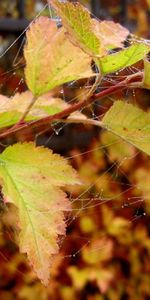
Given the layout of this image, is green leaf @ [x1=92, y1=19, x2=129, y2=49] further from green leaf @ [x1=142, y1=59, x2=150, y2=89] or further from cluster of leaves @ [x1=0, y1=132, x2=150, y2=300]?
cluster of leaves @ [x1=0, y1=132, x2=150, y2=300]

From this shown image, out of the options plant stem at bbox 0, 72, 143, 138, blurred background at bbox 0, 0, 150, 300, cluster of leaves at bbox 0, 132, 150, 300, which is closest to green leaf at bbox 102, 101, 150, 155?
plant stem at bbox 0, 72, 143, 138

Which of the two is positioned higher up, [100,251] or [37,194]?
[37,194]

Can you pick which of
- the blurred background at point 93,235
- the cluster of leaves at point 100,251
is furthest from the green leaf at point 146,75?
the blurred background at point 93,235

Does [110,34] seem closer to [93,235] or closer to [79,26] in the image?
[79,26]

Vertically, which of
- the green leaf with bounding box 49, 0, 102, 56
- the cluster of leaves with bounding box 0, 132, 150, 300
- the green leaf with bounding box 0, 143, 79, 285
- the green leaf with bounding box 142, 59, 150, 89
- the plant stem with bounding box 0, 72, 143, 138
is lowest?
the cluster of leaves with bounding box 0, 132, 150, 300

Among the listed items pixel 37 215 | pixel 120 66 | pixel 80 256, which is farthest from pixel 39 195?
pixel 80 256

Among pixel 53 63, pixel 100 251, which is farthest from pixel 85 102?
pixel 100 251

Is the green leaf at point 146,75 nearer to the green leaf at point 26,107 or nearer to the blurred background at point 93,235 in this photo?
the green leaf at point 26,107
